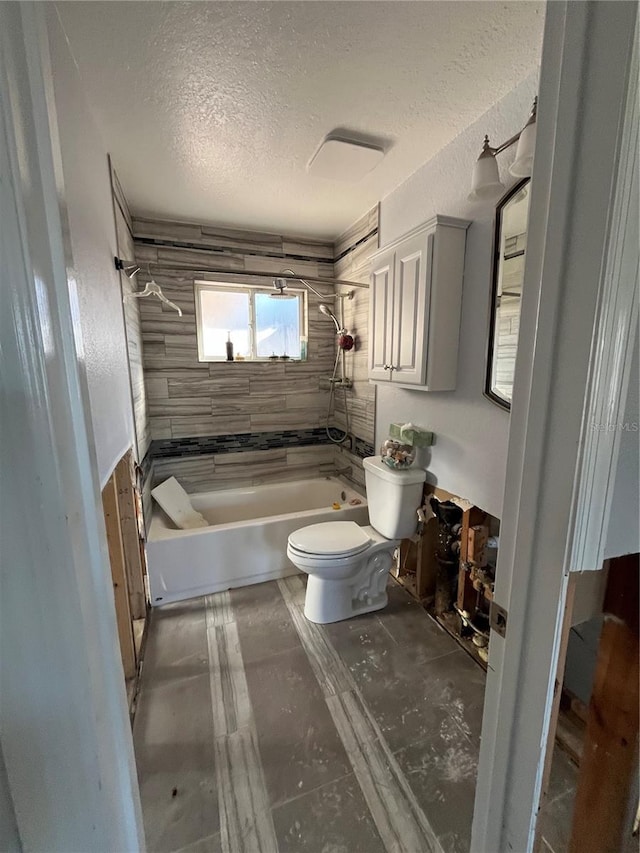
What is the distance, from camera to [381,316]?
2.08m

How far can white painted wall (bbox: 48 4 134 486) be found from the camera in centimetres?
105

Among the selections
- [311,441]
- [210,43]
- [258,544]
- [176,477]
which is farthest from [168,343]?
[210,43]

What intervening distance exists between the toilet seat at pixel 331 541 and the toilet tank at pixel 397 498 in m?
0.16

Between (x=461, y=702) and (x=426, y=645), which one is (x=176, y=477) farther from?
(x=461, y=702)

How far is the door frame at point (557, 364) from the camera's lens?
1.46ft

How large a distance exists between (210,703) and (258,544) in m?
0.92

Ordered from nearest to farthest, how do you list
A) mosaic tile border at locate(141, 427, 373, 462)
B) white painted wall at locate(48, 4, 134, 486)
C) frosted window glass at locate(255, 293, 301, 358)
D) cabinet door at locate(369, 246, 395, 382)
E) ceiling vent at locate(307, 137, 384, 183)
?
white painted wall at locate(48, 4, 134, 486)
ceiling vent at locate(307, 137, 384, 183)
cabinet door at locate(369, 246, 395, 382)
mosaic tile border at locate(141, 427, 373, 462)
frosted window glass at locate(255, 293, 301, 358)

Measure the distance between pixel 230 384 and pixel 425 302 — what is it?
5.74 ft

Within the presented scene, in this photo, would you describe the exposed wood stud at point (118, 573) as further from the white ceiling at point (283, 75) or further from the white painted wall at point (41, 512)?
the white ceiling at point (283, 75)

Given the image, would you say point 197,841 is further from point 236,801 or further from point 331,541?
point 331,541

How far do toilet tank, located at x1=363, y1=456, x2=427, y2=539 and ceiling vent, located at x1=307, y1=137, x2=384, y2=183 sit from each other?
65.8 inches

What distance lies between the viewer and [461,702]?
4.98ft

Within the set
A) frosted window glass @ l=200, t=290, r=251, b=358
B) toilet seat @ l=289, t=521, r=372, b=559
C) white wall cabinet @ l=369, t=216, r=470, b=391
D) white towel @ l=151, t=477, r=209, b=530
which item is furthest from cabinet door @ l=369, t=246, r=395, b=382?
white towel @ l=151, t=477, r=209, b=530

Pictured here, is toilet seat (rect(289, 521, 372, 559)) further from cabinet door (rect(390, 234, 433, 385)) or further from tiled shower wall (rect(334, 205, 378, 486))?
cabinet door (rect(390, 234, 433, 385))
